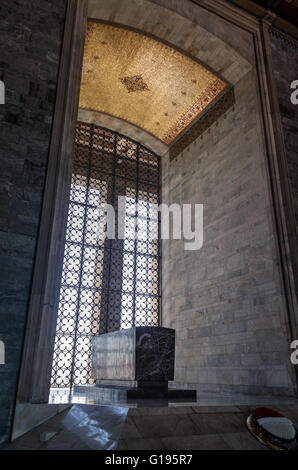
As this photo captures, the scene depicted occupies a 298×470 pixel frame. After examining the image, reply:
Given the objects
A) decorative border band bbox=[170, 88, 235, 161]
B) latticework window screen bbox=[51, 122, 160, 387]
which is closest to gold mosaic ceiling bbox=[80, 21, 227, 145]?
decorative border band bbox=[170, 88, 235, 161]

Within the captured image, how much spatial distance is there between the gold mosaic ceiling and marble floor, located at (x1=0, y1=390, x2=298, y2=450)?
282 inches

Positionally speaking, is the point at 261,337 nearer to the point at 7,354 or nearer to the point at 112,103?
the point at 7,354

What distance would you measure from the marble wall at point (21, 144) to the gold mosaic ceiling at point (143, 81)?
92.2 inches

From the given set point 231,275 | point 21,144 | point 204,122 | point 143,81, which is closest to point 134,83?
point 143,81

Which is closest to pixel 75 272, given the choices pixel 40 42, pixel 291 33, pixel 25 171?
pixel 25 171

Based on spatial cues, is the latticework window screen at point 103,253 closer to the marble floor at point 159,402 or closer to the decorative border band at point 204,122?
the decorative border band at point 204,122

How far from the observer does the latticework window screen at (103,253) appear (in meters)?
8.09

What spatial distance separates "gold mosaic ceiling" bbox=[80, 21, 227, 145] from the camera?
311 inches

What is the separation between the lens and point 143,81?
8844 mm

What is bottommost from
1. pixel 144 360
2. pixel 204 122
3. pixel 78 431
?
pixel 78 431

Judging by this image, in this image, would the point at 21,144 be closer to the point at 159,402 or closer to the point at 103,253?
the point at 159,402

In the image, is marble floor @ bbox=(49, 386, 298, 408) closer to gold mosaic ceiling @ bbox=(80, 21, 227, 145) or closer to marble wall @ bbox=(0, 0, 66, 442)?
marble wall @ bbox=(0, 0, 66, 442)

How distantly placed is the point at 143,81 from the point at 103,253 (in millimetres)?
4348

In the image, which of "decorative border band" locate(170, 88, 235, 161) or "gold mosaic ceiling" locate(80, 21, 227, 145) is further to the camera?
"decorative border band" locate(170, 88, 235, 161)
